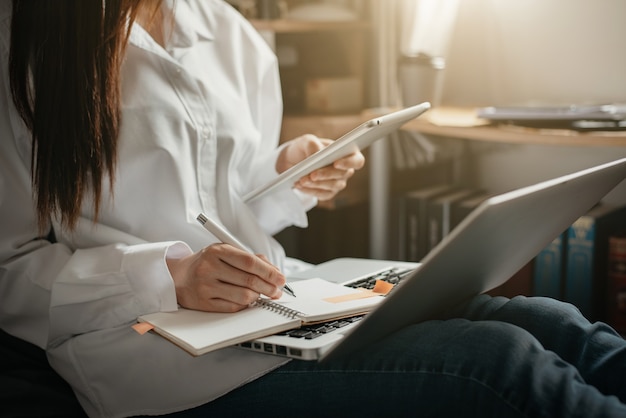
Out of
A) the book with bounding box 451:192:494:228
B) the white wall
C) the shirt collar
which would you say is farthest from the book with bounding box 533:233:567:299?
the shirt collar

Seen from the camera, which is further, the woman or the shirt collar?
the shirt collar

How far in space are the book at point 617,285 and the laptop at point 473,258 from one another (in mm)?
691

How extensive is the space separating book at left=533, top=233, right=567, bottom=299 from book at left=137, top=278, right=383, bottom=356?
2.66 feet

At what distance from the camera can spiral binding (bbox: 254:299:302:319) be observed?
812 millimetres

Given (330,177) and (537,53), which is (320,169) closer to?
(330,177)

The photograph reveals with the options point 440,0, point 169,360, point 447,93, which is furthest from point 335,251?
point 169,360

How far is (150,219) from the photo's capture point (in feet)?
3.31

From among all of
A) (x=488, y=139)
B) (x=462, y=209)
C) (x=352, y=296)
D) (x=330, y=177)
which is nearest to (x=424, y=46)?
(x=462, y=209)

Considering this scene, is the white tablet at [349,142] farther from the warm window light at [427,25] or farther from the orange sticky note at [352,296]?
the warm window light at [427,25]

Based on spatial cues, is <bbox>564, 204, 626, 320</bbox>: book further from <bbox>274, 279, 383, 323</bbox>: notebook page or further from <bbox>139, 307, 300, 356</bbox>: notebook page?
<bbox>139, 307, 300, 356</bbox>: notebook page

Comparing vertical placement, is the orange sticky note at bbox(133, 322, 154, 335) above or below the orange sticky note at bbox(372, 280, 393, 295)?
above

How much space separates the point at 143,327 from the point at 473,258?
0.36 metres

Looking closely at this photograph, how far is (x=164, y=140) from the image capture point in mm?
1004

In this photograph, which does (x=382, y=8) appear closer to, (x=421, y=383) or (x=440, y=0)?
(x=440, y=0)
